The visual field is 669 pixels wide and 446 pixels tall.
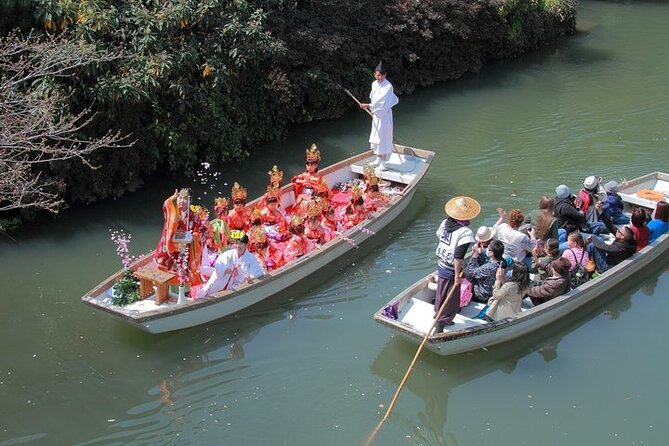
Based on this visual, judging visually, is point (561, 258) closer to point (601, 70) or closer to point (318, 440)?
point (318, 440)

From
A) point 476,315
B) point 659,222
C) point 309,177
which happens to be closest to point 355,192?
point 309,177

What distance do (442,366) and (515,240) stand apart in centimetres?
178

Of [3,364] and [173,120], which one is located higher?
[173,120]

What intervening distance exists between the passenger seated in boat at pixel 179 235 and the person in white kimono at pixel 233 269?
26cm

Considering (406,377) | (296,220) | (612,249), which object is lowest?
(406,377)

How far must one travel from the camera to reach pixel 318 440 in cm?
819

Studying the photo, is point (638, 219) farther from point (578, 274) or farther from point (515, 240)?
point (515, 240)

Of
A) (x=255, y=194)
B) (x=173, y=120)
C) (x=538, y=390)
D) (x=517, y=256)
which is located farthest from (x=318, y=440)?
(x=173, y=120)

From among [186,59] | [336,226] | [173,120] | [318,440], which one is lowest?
[318,440]

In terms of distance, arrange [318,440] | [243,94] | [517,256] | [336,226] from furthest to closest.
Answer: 1. [243,94]
2. [336,226]
3. [517,256]
4. [318,440]

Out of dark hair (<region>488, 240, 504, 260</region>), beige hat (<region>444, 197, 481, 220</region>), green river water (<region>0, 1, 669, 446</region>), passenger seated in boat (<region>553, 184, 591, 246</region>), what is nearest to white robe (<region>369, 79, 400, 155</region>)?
green river water (<region>0, 1, 669, 446</region>)

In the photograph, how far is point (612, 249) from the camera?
1055 centimetres

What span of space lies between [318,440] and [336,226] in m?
3.92

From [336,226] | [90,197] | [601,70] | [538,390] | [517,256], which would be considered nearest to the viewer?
[538,390]
